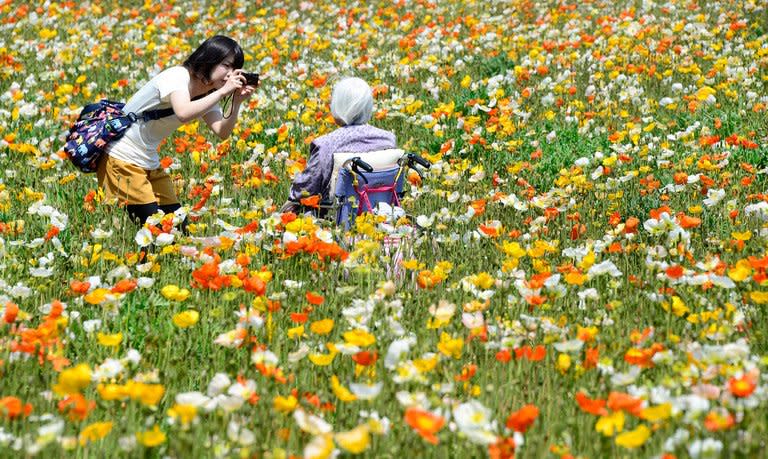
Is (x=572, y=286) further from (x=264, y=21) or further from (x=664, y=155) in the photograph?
(x=264, y=21)

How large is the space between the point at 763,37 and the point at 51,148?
6522 millimetres

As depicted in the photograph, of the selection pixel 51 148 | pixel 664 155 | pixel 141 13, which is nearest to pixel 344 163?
pixel 664 155

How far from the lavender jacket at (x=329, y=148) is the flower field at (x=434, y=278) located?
1.07ft

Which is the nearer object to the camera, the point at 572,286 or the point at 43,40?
the point at 572,286

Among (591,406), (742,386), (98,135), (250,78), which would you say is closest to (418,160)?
(250,78)

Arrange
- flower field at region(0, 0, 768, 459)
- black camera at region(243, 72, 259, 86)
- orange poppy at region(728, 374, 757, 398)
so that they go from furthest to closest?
1. black camera at region(243, 72, 259, 86)
2. flower field at region(0, 0, 768, 459)
3. orange poppy at region(728, 374, 757, 398)

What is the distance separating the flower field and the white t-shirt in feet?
1.20

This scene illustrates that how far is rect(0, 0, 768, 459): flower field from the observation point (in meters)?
2.67

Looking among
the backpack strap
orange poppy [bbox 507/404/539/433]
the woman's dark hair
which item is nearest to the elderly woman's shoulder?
the woman's dark hair

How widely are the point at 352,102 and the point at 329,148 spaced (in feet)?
0.98

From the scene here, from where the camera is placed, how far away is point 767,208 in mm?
4723

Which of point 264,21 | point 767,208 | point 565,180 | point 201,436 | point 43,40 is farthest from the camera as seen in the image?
point 264,21

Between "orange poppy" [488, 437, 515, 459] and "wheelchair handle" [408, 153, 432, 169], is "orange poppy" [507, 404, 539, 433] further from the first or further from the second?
"wheelchair handle" [408, 153, 432, 169]

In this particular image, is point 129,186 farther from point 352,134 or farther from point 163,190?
point 352,134
